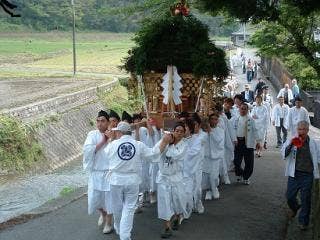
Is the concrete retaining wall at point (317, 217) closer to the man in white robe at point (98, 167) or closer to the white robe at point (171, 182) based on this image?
the white robe at point (171, 182)

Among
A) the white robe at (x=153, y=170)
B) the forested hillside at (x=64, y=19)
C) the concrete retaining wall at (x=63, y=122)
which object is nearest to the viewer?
the white robe at (x=153, y=170)

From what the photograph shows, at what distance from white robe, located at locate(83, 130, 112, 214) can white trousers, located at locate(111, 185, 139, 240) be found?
Result: 0.45m

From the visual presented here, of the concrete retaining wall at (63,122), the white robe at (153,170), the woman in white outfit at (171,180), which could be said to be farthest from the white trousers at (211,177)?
the concrete retaining wall at (63,122)

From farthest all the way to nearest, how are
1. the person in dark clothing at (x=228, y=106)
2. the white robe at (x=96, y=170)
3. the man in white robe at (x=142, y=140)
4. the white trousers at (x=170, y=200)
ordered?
the person in dark clothing at (x=228, y=106)
the man in white robe at (x=142, y=140)
the white robe at (x=96, y=170)
the white trousers at (x=170, y=200)

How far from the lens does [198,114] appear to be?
33.9 feet

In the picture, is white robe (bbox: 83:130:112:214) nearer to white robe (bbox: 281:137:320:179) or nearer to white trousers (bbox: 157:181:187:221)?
white trousers (bbox: 157:181:187:221)

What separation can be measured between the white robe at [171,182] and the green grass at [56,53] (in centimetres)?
Result: 3328

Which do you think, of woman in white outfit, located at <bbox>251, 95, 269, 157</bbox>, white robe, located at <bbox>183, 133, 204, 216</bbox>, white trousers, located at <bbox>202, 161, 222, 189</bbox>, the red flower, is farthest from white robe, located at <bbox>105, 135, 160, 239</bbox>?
woman in white outfit, located at <bbox>251, 95, 269, 157</bbox>

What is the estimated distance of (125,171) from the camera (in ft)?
26.2

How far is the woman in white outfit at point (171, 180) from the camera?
8.50m

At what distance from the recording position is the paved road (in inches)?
343

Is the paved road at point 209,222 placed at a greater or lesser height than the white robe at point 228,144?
lesser

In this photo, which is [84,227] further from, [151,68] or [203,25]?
[203,25]

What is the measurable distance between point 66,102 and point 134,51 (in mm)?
14445
